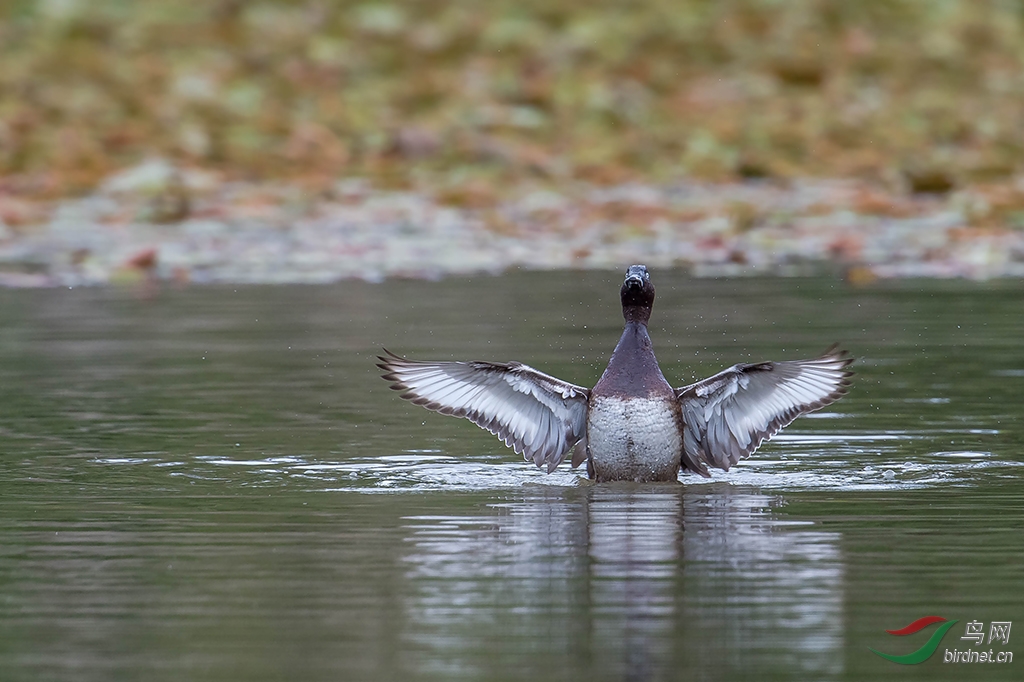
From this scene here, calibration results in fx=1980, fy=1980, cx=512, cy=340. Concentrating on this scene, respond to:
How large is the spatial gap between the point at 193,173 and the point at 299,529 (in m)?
23.7

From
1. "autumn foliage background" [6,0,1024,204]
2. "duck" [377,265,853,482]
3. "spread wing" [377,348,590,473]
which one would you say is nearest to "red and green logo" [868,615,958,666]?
"duck" [377,265,853,482]

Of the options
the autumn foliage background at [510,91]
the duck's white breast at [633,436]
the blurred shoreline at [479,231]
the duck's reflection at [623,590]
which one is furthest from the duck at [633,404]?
the autumn foliage background at [510,91]

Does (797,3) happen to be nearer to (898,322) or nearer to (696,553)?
(898,322)

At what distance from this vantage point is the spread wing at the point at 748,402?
975 centimetres

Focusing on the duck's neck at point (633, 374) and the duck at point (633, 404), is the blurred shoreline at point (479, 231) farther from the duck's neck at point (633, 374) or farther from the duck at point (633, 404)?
the duck's neck at point (633, 374)

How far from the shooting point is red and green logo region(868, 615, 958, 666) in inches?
239

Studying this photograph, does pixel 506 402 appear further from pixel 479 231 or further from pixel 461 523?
pixel 479 231

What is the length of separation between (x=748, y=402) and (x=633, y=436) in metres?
0.68

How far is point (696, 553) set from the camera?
25.4ft

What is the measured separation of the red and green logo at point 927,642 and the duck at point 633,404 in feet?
10.5

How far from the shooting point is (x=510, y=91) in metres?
39.2

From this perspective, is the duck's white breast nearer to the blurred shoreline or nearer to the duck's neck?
the duck's neck

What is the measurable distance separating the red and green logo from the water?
0.04 meters

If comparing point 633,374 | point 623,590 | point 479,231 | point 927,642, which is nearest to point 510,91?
point 479,231
